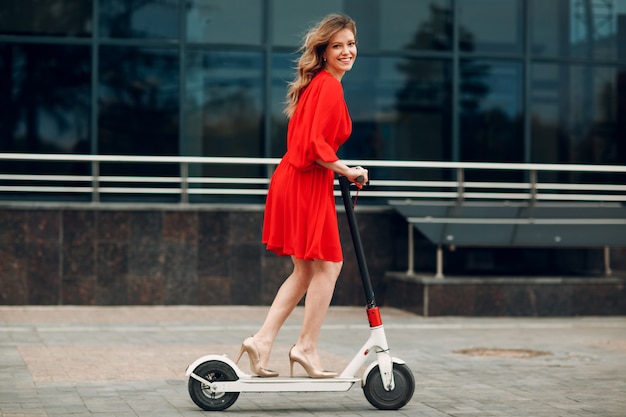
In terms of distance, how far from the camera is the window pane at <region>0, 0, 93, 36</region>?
15914 mm

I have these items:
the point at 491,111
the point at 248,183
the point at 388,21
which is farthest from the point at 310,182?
the point at 491,111

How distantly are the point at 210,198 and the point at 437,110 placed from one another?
343 cm

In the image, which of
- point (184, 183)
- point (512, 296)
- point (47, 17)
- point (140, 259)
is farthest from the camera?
point (47, 17)

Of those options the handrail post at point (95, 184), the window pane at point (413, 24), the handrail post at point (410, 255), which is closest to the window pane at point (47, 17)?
the handrail post at point (95, 184)

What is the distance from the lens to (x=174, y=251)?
14.2 m

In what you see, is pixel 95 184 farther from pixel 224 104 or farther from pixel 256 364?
pixel 256 364

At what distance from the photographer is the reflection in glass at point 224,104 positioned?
1636cm

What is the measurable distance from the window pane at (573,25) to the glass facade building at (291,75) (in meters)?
0.02

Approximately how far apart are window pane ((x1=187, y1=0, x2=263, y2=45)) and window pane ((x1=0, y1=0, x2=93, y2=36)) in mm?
1395

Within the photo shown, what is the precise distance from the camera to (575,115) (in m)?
17.5

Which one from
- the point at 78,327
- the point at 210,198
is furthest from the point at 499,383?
Answer: the point at 210,198

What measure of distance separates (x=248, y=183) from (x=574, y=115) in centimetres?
484

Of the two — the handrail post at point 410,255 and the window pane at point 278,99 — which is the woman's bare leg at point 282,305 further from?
the window pane at point 278,99

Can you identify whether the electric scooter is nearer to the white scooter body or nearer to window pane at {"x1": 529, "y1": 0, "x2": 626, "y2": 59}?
the white scooter body
